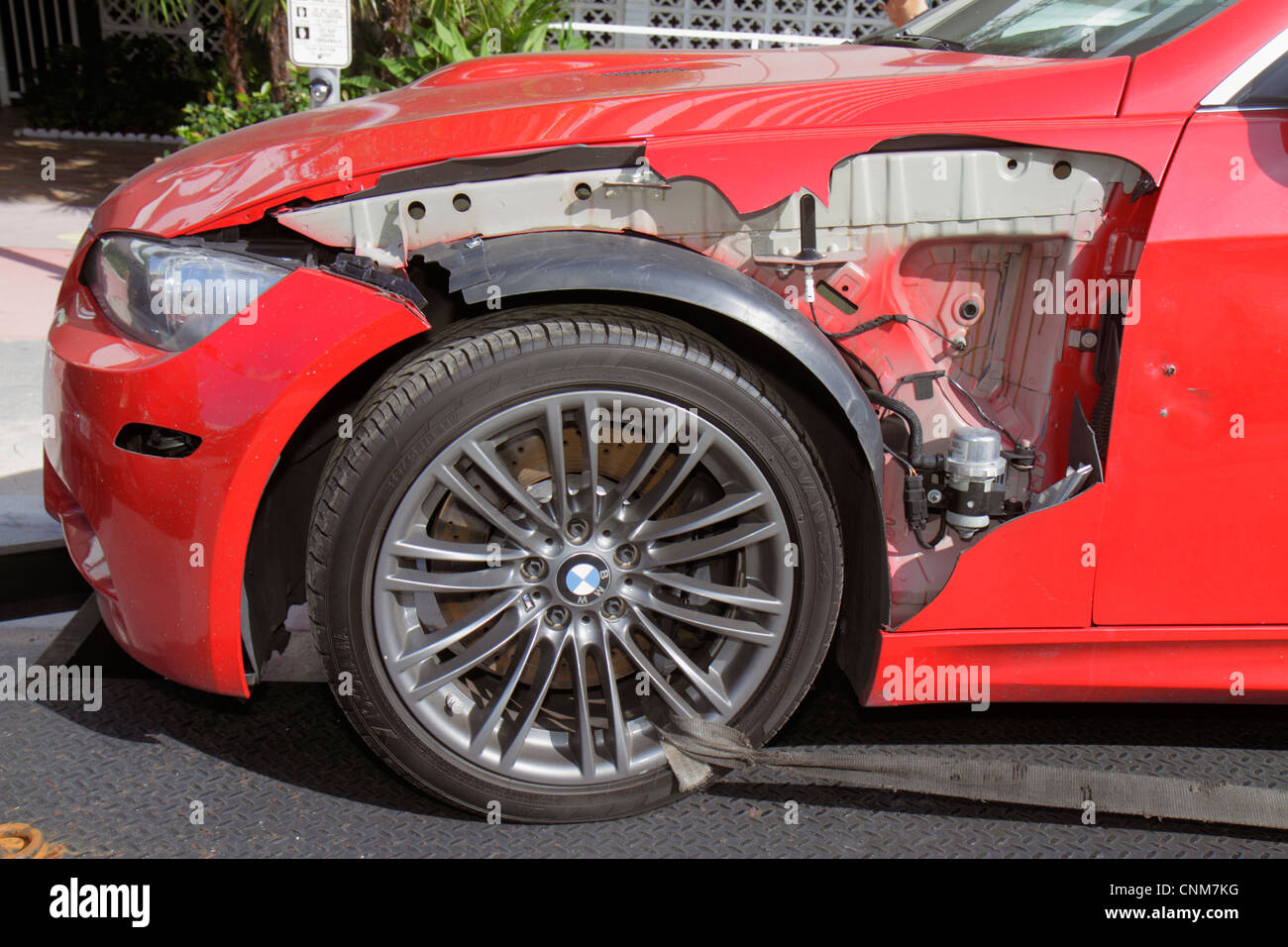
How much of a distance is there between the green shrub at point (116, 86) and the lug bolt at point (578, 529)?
11.3 m

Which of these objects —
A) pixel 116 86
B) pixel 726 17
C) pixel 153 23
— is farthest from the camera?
pixel 153 23

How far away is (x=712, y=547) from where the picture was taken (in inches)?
82.9

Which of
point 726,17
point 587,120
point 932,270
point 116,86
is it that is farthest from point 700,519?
point 116,86

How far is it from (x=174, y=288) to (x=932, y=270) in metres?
1.41

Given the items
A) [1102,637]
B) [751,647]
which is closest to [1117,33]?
[1102,637]

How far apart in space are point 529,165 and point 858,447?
0.81m

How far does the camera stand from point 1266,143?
6.31 feet

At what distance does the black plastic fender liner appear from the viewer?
6.31 feet

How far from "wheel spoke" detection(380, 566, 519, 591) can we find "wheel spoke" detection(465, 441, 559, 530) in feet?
0.38

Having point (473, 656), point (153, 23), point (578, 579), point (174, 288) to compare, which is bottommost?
point (473, 656)

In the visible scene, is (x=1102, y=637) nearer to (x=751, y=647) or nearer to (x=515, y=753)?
(x=751, y=647)

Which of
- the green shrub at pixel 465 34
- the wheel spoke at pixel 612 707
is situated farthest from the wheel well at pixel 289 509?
the green shrub at pixel 465 34

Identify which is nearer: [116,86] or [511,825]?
[511,825]

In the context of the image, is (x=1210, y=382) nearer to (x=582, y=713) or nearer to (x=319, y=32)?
(x=582, y=713)
